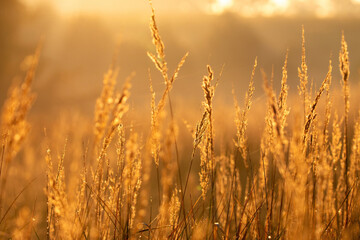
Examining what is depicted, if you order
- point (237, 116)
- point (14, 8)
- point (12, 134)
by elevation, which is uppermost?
point (14, 8)

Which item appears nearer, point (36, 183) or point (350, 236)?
point (350, 236)

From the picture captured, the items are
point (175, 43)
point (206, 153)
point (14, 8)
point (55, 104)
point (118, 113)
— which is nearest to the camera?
point (118, 113)

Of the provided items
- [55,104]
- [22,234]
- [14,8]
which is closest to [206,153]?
[22,234]

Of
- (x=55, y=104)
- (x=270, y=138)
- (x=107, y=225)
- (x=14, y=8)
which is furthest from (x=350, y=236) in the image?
(x=14, y=8)

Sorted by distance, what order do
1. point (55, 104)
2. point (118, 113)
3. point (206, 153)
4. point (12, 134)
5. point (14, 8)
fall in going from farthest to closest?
1. point (14, 8)
2. point (55, 104)
3. point (206, 153)
4. point (118, 113)
5. point (12, 134)

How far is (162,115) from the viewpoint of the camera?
126cm

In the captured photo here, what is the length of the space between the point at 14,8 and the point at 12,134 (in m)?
26.2

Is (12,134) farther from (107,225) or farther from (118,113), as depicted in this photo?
(107,225)

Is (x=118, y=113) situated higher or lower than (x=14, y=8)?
lower

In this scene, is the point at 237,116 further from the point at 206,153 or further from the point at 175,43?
the point at 175,43

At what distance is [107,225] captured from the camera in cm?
170

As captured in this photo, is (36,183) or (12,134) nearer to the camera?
(12,134)

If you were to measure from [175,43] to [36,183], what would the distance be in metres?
32.0

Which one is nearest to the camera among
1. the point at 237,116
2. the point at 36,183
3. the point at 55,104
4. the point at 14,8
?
the point at 237,116
